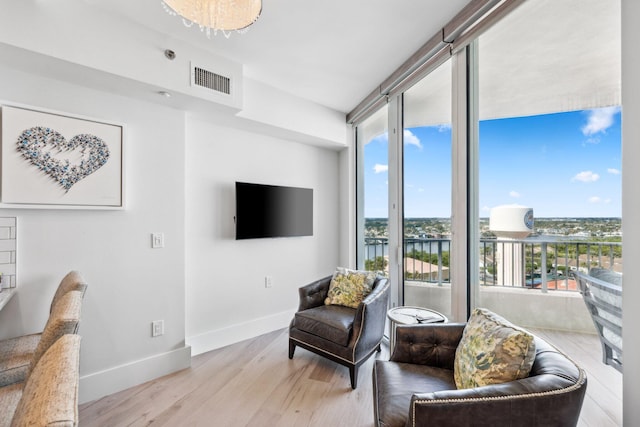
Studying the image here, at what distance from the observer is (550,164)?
164cm

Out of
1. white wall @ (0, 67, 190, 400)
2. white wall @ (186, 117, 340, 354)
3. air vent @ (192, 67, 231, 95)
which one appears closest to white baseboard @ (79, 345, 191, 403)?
white wall @ (0, 67, 190, 400)

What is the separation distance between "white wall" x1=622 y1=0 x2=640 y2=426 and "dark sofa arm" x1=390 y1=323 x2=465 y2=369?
707 millimetres

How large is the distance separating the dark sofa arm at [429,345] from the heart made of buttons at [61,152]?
7.98ft

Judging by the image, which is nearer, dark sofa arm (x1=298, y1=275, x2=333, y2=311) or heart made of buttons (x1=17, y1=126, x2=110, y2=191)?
heart made of buttons (x1=17, y1=126, x2=110, y2=191)

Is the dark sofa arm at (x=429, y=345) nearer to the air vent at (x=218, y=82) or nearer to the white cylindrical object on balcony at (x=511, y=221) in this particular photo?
the white cylindrical object on balcony at (x=511, y=221)

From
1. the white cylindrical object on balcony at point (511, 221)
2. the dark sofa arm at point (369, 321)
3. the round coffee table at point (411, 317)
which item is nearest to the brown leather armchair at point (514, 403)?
the white cylindrical object on balcony at point (511, 221)

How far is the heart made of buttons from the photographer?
1921mm

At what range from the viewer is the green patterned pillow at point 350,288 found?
8.95 ft

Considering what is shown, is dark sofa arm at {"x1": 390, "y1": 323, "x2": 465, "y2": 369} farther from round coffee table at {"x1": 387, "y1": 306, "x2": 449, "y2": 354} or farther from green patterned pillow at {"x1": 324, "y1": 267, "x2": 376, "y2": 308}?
green patterned pillow at {"x1": 324, "y1": 267, "x2": 376, "y2": 308}

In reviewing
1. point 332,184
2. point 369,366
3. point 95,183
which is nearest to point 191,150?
point 95,183

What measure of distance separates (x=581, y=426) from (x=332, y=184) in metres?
3.20

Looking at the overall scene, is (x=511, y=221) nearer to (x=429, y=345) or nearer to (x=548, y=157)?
(x=548, y=157)

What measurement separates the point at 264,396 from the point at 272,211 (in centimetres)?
181

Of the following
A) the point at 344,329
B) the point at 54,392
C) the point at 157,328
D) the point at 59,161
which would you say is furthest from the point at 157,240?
the point at 54,392
